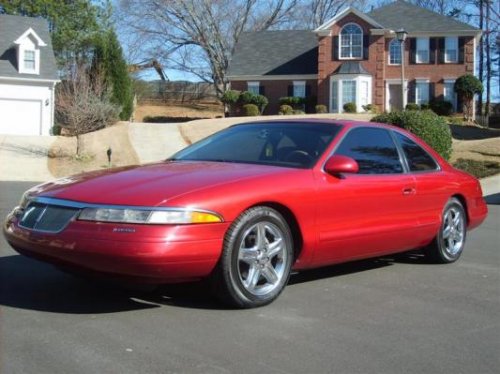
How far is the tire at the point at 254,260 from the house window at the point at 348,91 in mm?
36672

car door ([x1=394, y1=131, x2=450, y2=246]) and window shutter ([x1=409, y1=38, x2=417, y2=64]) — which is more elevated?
window shutter ([x1=409, y1=38, x2=417, y2=64])

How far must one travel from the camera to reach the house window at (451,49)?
41688 mm

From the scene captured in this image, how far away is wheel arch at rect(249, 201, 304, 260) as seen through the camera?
5082mm

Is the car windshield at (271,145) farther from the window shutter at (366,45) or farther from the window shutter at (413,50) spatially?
the window shutter at (413,50)

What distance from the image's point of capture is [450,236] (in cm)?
708

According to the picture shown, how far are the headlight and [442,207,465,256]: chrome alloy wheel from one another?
3.50 m

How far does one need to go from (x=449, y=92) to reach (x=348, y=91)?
6.59 m

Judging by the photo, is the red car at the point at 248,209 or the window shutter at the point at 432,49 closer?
the red car at the point at 248,209

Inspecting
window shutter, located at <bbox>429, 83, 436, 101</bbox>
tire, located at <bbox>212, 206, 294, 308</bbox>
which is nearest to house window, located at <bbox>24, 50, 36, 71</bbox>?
window shutter, located at <bbox>429, 83, 436, 101</bbox>

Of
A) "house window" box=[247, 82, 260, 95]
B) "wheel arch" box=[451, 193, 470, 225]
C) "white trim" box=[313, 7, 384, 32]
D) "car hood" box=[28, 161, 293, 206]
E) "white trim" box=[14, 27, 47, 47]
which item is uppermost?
"white trim" box=[313, 7, 384, 32]

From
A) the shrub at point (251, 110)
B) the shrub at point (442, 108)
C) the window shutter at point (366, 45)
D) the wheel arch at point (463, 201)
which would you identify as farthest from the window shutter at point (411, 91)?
the wheel arch at point (463, 201)

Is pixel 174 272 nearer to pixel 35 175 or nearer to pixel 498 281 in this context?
pixel 498 281

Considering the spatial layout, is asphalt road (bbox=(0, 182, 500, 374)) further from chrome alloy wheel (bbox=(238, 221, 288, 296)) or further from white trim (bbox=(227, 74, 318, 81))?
white trim (bbox=(227, 74, 318, 81))

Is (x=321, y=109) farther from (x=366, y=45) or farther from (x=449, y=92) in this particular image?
(x=449, y=92)
